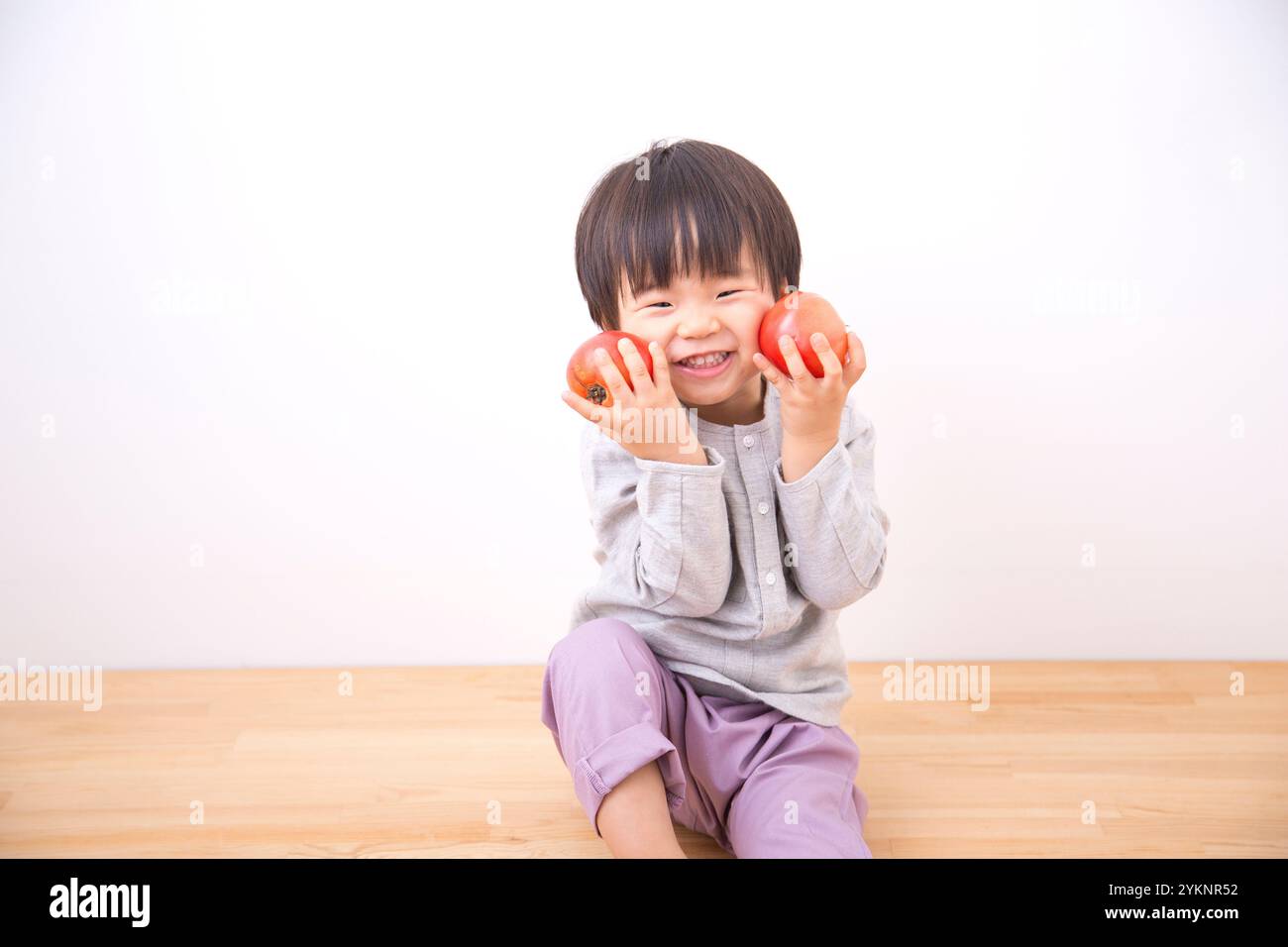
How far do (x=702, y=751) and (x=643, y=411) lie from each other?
1.38 feet

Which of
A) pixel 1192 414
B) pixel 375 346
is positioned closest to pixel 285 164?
pixel 375 346

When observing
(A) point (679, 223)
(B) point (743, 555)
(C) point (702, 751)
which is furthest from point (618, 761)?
(A) point (679, 223)

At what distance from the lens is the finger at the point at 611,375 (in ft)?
4.36

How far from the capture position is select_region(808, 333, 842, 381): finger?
1314 mm

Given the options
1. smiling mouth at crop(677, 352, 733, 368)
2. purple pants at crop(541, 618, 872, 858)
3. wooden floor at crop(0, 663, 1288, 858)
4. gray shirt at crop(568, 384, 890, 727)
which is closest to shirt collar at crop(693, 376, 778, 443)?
gray shirt at crop(568, 384, 890, 727)

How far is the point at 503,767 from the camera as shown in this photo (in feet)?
5.68

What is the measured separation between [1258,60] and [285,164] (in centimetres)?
154

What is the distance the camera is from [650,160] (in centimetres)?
147

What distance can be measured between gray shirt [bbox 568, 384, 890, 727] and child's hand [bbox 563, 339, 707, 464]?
24mm

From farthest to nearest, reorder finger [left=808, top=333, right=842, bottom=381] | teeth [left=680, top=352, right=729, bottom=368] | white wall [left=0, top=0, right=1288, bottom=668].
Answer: white wall [left=0, top=0, right=1288, bottom=668]
teeth [left=680, top=352, right=729, bottom=368]
finger [left=808, top=333, right=842, bottom=381]

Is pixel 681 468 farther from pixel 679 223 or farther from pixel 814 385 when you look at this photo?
pixel 679 223

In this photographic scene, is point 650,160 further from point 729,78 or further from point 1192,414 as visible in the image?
point 1192,414

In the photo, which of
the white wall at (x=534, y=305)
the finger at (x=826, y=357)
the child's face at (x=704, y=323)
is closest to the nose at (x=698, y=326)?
the child's face at (x=704, y=323)

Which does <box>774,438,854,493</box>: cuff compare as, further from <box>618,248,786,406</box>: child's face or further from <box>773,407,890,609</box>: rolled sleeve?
<box>618,248,786,406</box>: child's face
